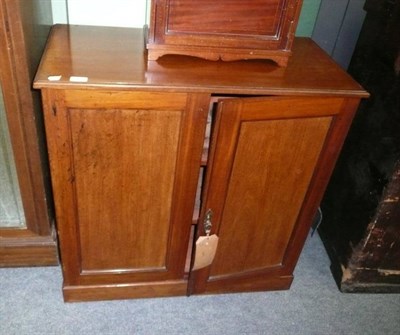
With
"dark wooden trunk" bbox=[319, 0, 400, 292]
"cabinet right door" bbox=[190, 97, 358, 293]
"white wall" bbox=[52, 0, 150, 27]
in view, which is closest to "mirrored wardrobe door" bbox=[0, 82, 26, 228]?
"white wall" bbox=[52, 0, 150, 27]

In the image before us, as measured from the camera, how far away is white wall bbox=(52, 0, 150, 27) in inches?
57.1

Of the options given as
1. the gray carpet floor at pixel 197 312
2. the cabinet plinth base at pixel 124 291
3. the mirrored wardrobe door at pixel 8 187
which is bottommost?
the gray carpet floor at pixel 197 312

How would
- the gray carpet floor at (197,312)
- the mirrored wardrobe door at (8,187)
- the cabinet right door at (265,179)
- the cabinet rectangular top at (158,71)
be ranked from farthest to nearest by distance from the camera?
the gray carpet floor at (197,312) < the mirrored wardrobe door at (8,187) < the cabinet right door at (265,179) < the cabinet rectangular top at (158,71)

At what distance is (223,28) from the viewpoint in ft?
3.98

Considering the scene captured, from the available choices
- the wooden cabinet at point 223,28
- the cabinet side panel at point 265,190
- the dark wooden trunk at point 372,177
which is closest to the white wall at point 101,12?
the wooden cabinet at point 223,28

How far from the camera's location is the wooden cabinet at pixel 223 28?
117cm

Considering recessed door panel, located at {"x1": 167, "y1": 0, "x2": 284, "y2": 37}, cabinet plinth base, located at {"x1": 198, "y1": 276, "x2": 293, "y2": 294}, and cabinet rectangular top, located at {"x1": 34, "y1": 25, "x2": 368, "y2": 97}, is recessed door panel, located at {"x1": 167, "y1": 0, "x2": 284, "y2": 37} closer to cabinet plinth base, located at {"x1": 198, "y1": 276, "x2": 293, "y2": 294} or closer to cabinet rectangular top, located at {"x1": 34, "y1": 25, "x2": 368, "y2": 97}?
cabinet rectangular top, located at {"x1": 34, "y1": 25, "x2": 368, "y2": 97}

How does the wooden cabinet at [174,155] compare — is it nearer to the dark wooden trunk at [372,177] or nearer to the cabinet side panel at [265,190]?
the cabinet side panel at [265,190]

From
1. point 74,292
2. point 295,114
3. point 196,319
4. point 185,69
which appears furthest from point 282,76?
point 74,292

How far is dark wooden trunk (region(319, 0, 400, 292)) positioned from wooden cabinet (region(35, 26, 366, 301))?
0.83ft

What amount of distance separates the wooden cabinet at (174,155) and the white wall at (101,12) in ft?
0.33

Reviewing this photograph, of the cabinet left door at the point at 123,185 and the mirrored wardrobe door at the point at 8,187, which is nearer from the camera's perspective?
the cabinet left door at the point at 123,185

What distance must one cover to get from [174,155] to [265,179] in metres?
0.33

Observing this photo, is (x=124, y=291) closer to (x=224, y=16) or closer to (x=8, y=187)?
(x=8, y=187)
